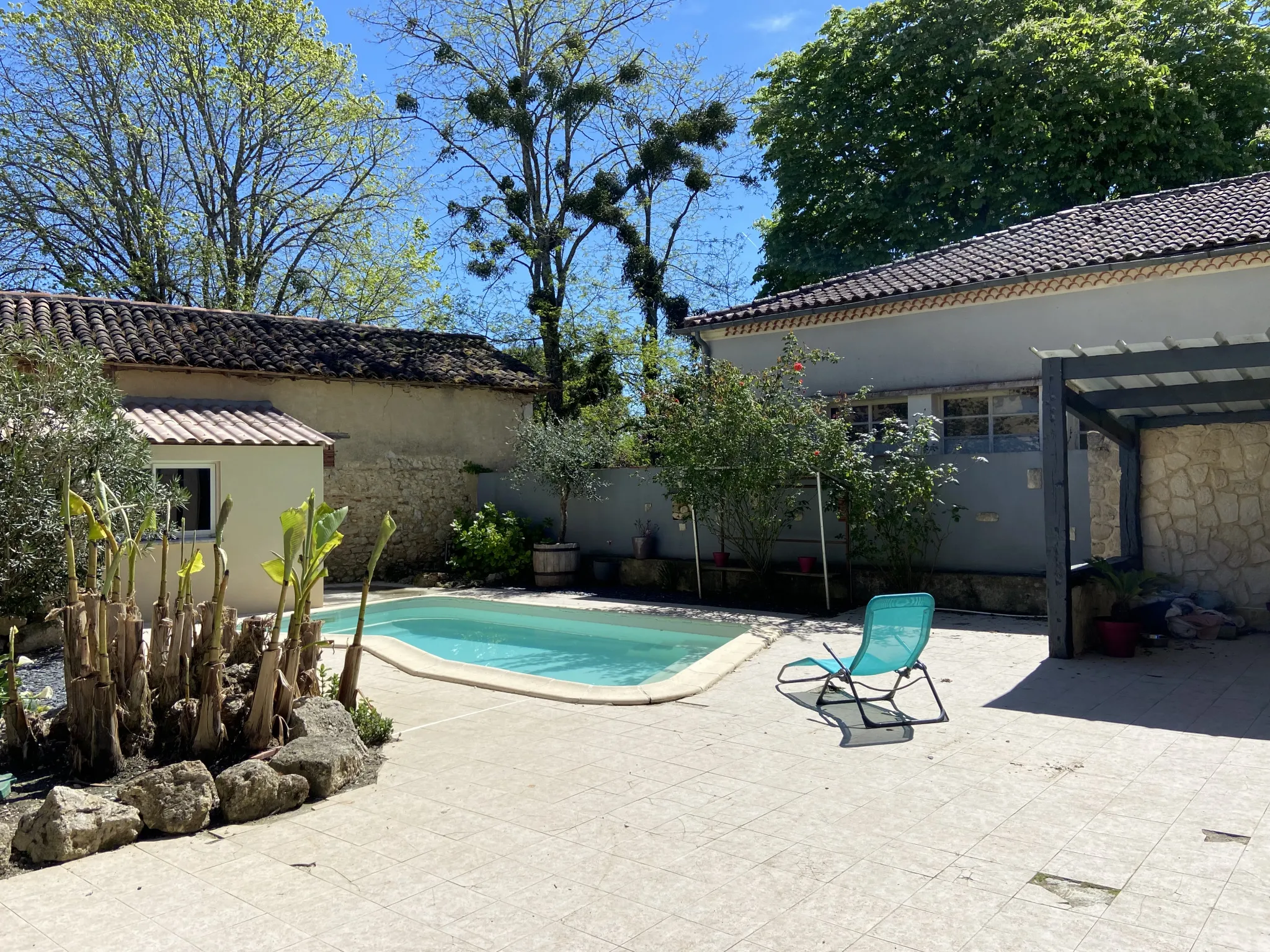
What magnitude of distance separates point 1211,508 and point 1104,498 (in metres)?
1.51

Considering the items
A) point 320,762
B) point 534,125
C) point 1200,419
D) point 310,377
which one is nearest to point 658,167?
point 534,125

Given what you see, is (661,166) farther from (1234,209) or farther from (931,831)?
(931,831)

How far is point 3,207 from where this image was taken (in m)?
23.9

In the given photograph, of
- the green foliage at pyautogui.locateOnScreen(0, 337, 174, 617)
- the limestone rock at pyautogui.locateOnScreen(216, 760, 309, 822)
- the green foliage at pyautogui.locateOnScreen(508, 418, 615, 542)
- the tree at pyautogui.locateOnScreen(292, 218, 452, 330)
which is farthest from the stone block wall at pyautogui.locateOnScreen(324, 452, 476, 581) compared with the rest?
the limestone rock at pyautogui.locateOnScreen(216, 760, 309, 822)

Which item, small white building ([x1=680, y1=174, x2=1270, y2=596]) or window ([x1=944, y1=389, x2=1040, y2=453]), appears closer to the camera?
small white building ([x1=680, y1=174, x2=1270, y2=596])

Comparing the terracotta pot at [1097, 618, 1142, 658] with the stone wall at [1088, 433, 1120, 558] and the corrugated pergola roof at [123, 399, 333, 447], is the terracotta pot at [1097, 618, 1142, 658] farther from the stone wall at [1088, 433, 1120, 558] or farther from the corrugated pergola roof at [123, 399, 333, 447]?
the corrugated pergola roof at [123, 399, 333, 447]

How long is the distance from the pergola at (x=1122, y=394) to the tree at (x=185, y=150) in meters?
23.2

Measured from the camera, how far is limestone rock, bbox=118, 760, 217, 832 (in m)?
4.60

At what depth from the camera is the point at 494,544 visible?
16.6 m

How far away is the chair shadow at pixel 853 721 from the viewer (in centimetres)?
621

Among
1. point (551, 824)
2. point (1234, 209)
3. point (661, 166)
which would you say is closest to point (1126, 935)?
point (551, 824)

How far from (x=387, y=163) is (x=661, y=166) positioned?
9325mm

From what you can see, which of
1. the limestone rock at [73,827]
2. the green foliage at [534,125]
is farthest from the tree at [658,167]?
the limestone rock at [73,827]

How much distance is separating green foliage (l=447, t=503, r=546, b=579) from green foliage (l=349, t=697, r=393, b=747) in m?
10.1
